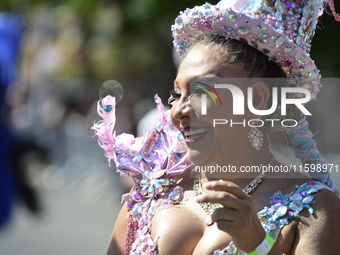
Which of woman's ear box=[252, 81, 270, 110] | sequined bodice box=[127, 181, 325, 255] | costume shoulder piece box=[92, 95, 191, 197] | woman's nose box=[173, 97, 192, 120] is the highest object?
woman's nose box=[173, 97, 192, 120]

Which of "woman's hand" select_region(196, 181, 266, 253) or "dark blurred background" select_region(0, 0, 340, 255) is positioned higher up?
"woman's hand" select_region(196, 181, 266, 253)

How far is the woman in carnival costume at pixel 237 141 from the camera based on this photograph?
2080mm

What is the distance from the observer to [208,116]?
2.19 m

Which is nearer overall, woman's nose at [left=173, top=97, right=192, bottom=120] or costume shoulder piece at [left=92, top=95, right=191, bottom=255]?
woman's nose at [left=173, top=97, right=192, bottom=120]

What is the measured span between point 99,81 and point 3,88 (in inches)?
424

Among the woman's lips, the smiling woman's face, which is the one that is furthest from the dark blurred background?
the woman's lips

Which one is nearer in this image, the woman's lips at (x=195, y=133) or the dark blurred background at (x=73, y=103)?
the woman's lips at (x=195, y=133)

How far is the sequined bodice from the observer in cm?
206

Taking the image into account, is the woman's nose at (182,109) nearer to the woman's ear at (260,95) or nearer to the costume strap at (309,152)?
the woman's ear at (260,95)

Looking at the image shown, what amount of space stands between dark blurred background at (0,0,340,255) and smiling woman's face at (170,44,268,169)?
472 millimetres

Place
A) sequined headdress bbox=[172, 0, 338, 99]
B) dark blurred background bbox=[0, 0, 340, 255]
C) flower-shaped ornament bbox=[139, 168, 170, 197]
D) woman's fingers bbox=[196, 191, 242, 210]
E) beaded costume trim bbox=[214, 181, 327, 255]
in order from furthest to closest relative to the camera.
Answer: dark blurred background bbox=[0, 0, 340, 255]
flower-shaped ornament bbox=[139, 168, 170, 197]
sequined headdress bbox=[172, 0, 338, 99]
beaded costume trim bbox=[214, 181, 327, 255]
woman's fingers bbox=[196, 191, 242, 210]

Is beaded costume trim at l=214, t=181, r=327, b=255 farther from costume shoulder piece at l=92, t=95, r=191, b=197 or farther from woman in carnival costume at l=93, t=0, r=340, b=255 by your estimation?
costume shoulder piece at l=92, t=95, r=191, b=197

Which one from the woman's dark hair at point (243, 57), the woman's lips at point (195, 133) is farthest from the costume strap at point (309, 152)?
the woman's lips at point (195, 133)

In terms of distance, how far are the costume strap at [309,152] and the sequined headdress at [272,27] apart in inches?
5.8
